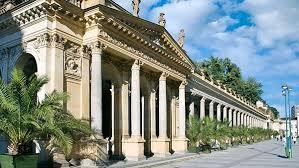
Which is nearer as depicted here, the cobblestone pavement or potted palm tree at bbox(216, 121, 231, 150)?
the cobblestone pavement

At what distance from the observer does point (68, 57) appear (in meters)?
19.5

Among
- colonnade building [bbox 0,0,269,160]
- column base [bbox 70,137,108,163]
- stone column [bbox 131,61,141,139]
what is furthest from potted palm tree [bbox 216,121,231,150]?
column base [bbox 70,137,108,163]

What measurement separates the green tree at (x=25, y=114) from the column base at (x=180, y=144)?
17.0 metres

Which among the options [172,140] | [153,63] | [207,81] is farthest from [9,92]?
[207,81]

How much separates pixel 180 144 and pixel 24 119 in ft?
62.8

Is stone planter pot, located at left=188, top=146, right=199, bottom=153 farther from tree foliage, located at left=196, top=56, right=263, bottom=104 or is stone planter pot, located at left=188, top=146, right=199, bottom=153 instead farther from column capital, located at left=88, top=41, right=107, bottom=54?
tree foliage, located at left=196, top=56, right=263, bottom=104

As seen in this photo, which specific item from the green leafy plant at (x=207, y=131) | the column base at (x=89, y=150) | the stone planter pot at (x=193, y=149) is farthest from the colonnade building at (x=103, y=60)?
the green leafy plant at (x=207, y=131)

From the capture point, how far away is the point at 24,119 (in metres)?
14.0

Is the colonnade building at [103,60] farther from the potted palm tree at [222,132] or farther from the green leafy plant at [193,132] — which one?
the potted palm tree at [222,132]

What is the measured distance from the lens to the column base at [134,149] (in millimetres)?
23203

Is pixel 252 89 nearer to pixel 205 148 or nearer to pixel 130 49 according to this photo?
pixel 205 148

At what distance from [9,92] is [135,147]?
10.5m

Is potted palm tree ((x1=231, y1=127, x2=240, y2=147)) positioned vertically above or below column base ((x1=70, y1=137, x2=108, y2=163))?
below

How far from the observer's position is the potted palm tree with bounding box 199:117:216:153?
33594 millimetres
